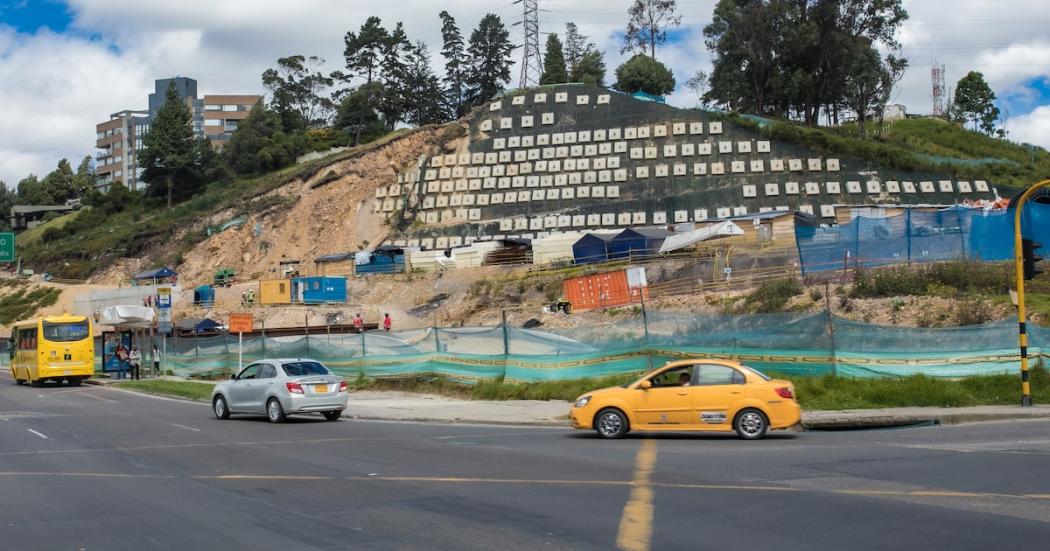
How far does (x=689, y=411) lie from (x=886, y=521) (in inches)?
286

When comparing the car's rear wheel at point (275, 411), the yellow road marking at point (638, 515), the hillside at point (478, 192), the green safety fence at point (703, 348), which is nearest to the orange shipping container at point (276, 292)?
the hillside at point (478, 192)

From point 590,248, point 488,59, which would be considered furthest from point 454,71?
point 590,248

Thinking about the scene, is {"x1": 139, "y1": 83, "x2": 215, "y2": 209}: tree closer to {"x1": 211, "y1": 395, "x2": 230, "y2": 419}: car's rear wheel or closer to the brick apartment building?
the brick apartment building

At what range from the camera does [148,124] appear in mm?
154250

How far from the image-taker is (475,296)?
183ft

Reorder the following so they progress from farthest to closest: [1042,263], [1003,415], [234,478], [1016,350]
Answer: [1042,263], [1016,350], [1003,415], [234,478]

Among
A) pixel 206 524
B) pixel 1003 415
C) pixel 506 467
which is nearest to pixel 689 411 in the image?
pixel 506 467

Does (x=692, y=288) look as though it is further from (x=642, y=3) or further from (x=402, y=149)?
(x=642, y=3)

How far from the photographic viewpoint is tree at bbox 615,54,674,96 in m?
97.8

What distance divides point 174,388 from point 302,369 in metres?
14.2

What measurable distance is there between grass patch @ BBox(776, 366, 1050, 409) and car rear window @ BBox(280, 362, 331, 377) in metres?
11.0

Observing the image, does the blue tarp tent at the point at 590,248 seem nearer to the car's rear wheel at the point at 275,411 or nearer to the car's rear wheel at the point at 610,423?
the car's rear wheel at the point at 275,411

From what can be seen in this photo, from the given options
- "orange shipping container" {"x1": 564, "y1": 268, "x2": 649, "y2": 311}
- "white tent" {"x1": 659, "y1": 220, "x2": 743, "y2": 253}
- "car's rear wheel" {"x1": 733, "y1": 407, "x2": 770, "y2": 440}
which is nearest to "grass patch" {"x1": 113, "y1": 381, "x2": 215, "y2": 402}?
"orange shipping container" {"x1": 564, "y1": 268, "x2": 649, "y2": 311}

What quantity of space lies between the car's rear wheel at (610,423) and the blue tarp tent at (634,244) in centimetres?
3835
